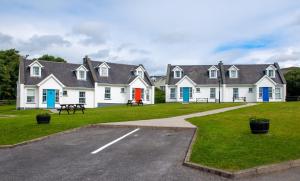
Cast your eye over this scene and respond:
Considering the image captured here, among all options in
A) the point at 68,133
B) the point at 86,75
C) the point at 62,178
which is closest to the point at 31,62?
the point at 86,75

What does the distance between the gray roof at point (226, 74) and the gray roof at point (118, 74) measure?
6522 mm

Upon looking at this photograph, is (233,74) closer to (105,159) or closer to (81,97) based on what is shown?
(81,97)

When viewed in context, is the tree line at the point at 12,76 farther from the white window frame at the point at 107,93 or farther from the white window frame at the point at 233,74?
the white window frame at the point at 107,93

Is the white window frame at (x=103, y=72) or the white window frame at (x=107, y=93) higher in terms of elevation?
the white window frame at (x=103, y=72)

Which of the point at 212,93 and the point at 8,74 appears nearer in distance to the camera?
Result: the point at 212,93

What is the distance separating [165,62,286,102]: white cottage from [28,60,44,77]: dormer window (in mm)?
20964

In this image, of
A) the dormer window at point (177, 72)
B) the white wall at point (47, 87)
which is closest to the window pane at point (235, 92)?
the dormer window at point (177, 72)

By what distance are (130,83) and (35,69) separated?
13.5 metres

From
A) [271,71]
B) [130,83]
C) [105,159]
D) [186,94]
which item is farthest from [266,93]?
[105,159]

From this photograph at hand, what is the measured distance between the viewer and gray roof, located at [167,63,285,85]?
55.7 meters

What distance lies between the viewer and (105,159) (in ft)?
36.2

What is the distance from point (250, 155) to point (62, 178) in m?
5.75

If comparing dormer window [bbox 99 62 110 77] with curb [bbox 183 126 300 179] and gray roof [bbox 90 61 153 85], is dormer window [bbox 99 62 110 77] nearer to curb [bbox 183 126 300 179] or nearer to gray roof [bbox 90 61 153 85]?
gray roof [bbox 90 61 153 85]

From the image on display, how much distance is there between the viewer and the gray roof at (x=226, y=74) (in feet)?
183
